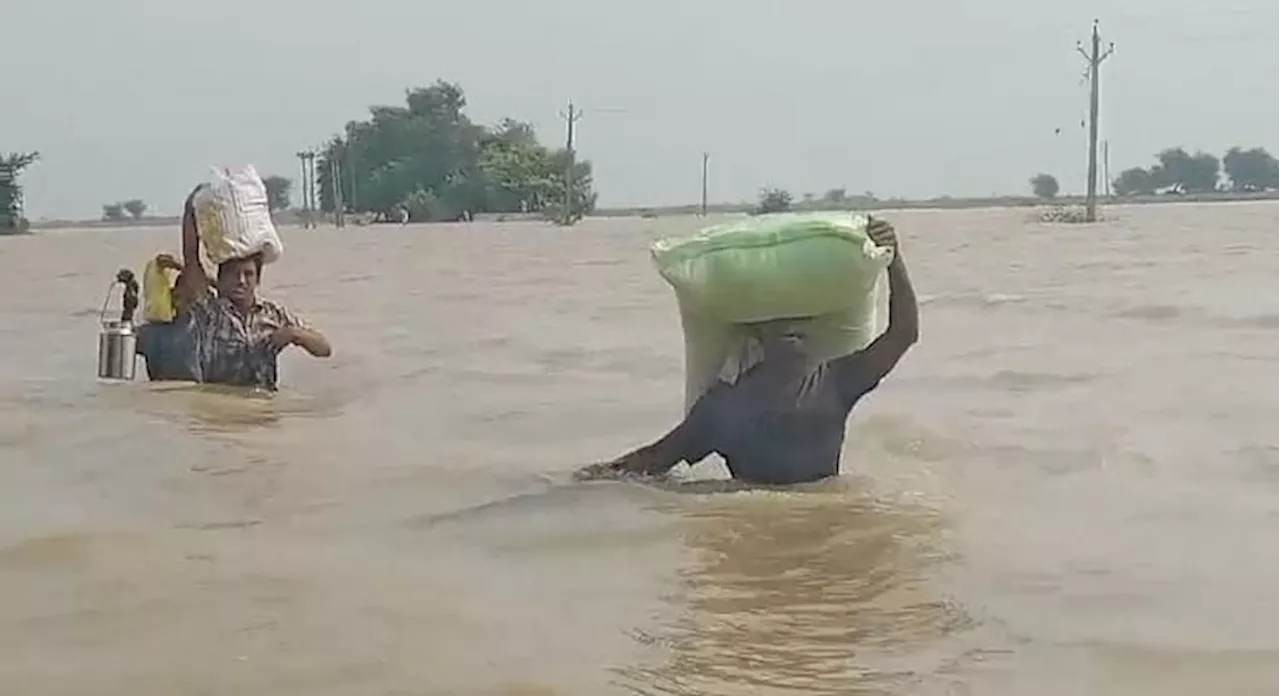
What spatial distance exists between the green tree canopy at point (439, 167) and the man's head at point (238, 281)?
212 ft

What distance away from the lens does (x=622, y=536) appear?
17.2 ft

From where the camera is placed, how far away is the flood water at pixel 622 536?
381 cm

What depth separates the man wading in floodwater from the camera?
5465 mm

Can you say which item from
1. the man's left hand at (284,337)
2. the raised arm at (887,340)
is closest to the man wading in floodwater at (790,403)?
the raised arm at (887,340)

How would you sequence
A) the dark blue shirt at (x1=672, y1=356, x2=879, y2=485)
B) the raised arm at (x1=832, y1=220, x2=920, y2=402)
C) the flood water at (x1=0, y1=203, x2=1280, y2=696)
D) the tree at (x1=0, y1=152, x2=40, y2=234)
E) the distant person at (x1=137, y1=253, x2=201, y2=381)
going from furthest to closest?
the tree at (x1=0, y1=152, x2=40, y2=234) < the distant person at (x1=137, y1=253, x2=201, y2=381) < the dark blue shirt at (x1=672, y1=356, x2=879, y2=485) < the raised arm at (x1=832, y1=220, x2=920, y2=402) < the flood water at (x1=0, y1=203, x2=1280, y2=696)

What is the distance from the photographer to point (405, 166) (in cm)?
7850

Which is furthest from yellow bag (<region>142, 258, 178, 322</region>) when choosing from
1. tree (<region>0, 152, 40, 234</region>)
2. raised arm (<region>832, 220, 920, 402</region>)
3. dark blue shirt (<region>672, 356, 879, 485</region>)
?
tree (<region>0, 152, 40, 234</region>)

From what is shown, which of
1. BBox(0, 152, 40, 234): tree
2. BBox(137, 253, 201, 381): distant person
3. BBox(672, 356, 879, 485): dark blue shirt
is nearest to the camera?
BBox(672, 356, 879, 485): dark blue shirt

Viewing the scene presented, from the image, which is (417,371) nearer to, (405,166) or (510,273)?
(510,273)

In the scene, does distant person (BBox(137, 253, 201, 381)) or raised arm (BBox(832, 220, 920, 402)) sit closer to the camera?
raised arm (BBox(832, 220, 920, 402))

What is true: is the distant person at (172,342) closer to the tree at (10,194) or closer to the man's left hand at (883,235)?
the man's left hand at (883,235)

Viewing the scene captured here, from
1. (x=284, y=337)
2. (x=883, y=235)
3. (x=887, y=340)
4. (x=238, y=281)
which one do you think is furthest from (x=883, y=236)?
(x=238, y=281)

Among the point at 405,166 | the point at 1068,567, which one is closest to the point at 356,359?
the point at 1068,567

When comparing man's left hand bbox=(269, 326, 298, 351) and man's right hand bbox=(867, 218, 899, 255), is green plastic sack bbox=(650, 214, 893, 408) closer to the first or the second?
man's right hand bbox=(867, 218, 899, 255)
